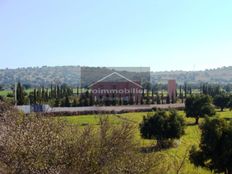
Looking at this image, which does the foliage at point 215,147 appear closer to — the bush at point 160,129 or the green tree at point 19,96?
the bush at point 160,129

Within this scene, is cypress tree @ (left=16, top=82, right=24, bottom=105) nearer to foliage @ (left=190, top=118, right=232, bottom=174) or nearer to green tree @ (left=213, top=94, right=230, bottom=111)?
green tree @ (left=213, top=94, right=230, bottom=111)

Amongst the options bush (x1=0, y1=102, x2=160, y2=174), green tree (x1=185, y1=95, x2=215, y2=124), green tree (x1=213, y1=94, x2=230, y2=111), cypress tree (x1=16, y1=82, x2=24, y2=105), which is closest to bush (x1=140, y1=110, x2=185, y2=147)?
green tree (x1=185, y1=95, x2=215, y2=124)

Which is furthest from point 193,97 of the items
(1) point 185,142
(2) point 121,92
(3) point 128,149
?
(3) point 128,149

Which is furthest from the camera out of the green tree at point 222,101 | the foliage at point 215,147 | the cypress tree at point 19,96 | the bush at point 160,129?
the green tree at point 222,101

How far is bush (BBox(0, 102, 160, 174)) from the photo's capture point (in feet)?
35.4

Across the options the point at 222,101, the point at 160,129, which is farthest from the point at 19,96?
the point at 160,129

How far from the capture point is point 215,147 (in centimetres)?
2378

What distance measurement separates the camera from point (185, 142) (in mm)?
39281

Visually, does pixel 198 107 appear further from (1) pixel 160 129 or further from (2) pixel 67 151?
(2) pixel 67 151

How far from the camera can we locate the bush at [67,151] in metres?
10.8

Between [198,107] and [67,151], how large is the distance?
4612 cm

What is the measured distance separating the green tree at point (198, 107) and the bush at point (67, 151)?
142 ft

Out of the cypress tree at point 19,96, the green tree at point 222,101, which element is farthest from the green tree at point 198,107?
the cypress tree at point 19,96

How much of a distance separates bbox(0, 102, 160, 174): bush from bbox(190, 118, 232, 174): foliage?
11330 millimetres
